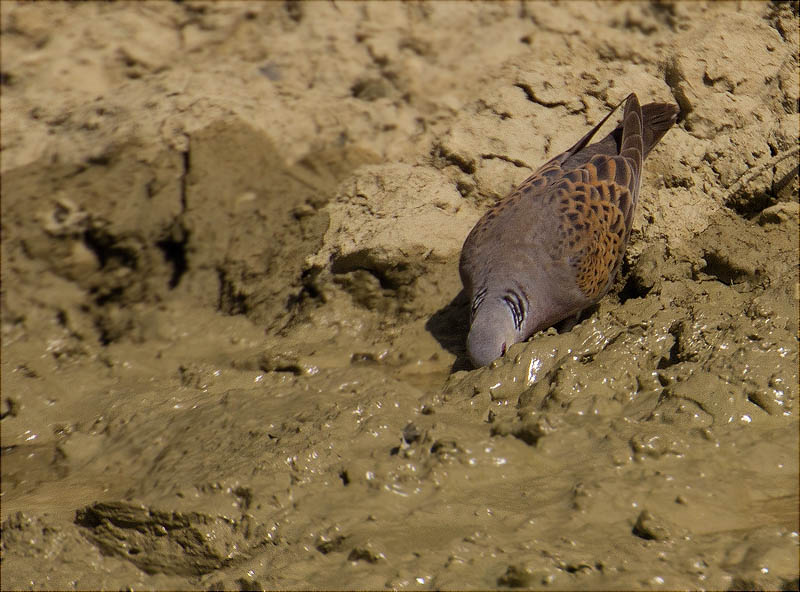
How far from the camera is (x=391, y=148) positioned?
17.0ft

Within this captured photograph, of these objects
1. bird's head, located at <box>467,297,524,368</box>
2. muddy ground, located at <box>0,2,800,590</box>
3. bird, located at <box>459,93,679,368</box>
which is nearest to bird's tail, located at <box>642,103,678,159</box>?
bird, located at <box>459,93,679,368</box>

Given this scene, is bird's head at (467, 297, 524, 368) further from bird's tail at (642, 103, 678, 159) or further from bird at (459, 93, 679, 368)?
bird's tail at (642, 103, 678, 159)

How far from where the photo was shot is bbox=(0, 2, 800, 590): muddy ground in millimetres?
2631

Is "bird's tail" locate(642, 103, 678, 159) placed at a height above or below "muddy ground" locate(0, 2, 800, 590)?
above

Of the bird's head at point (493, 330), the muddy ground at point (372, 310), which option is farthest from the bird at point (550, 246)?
the muddy ground at point (372, 310)

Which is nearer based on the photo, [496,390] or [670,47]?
[496,390]

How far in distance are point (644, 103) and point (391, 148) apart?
1699 millimetres

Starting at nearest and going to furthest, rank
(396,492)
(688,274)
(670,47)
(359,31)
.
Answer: (396,492) → (688,274) → (670,47) → (359,31)

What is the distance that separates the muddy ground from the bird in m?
0.19

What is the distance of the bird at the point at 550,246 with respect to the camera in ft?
12.7

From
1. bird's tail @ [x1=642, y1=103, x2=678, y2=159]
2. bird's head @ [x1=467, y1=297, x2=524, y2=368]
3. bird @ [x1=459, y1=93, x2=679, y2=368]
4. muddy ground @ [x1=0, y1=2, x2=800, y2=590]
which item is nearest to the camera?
muddy ground @ [x1=0, y1=2, x2=800, y2=590]

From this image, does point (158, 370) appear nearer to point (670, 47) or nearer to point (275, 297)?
point (275, 297)

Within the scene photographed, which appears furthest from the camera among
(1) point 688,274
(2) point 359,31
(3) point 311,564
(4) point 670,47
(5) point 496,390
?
(2) point 359,31

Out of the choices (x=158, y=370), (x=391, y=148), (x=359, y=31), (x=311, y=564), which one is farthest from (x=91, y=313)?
(x=311, y=564)
